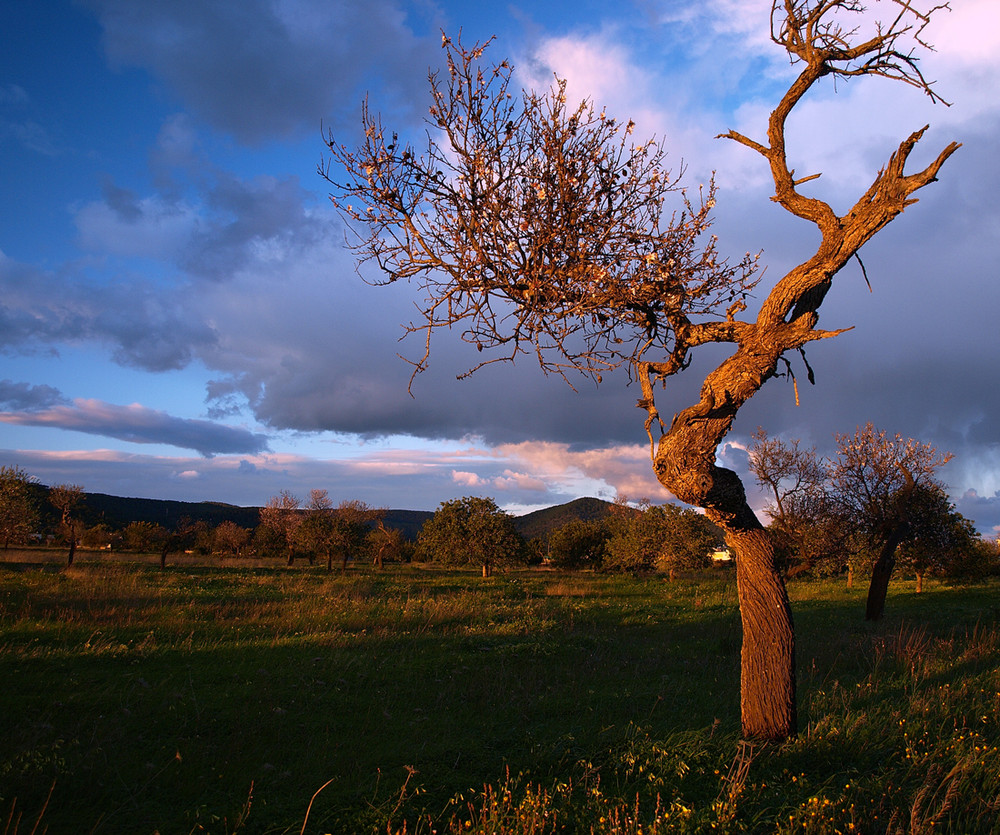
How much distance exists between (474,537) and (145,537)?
38.2 m

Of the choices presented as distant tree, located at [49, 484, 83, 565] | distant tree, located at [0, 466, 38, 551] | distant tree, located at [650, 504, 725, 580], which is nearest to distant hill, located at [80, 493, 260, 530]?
distant tree, located at [49, 484, 83, 565]

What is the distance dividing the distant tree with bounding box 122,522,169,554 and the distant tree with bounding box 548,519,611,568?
4009cm

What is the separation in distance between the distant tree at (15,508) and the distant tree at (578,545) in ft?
141

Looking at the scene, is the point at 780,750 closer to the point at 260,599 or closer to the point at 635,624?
the point at 635,624

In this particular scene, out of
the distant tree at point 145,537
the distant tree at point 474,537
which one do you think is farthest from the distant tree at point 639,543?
the distant tree at point 145,537

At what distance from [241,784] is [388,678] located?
415cm

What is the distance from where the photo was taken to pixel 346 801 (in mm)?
4820

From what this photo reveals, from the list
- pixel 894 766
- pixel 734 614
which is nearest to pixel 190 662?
pixel 894 766

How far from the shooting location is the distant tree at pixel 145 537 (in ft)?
185

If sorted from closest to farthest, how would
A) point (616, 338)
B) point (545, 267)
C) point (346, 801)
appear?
point (346, 801), point (545, 267), point (616, 338)

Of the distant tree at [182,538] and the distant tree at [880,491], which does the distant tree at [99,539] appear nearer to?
the distant tree at [182,538]

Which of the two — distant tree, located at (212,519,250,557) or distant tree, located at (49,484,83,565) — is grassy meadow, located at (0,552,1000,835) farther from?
distant tree, located at (212,519,250,557)

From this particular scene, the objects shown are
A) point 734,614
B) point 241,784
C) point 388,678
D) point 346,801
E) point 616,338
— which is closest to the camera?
point 346,801

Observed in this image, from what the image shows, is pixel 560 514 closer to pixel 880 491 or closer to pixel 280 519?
pixel 280 519
